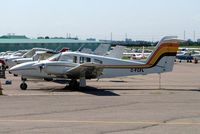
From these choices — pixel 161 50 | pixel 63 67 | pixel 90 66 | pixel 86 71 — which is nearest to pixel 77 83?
pixel 86 71

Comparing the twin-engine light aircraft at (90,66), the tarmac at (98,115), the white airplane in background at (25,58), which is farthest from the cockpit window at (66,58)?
the white airplane in background at (25,58)

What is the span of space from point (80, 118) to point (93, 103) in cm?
395

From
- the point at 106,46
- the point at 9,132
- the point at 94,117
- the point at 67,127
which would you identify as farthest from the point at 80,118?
the point at 106,46

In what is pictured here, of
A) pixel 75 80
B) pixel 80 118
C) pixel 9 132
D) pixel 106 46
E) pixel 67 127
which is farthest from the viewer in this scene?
pixel 106 46

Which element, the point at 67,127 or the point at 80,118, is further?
the point at 80,118

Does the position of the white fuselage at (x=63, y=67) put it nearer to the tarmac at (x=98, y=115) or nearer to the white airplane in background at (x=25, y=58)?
the tarmac at (x=98, y=115)

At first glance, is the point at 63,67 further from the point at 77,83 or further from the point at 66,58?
the point at 77,83

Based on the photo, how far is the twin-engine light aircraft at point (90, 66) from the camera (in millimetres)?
22359

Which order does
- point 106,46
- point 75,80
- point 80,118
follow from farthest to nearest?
point 106,46 < point 75,80 < point 80,118

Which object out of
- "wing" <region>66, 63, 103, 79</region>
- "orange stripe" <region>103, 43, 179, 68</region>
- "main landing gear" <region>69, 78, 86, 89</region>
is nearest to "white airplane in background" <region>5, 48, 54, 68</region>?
"main landing gear" <region>69, 78, 86, 89</region>

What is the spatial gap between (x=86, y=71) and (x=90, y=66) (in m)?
0.86

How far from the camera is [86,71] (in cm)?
2236

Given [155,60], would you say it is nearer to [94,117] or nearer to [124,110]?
[124,110]

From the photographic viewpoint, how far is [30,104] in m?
15.3
